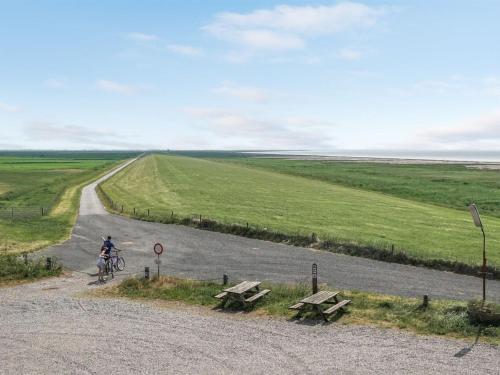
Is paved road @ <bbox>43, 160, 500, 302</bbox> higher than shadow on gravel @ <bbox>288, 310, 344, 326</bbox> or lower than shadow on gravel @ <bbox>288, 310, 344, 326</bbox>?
lower

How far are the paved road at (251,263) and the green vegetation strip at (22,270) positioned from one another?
6.09 feet

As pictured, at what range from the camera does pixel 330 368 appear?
14578mm

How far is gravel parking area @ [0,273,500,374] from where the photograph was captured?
14.8 meters

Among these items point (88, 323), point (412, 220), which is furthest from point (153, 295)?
point (412, 220)

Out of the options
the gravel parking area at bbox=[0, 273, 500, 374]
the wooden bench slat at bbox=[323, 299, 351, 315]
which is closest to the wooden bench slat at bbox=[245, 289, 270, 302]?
the gravel parking area at bbox=[0, 273, 500, 374]

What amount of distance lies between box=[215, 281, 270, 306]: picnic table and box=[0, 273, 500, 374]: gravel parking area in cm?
115

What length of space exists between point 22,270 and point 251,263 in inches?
501

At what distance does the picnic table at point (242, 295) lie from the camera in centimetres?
2081

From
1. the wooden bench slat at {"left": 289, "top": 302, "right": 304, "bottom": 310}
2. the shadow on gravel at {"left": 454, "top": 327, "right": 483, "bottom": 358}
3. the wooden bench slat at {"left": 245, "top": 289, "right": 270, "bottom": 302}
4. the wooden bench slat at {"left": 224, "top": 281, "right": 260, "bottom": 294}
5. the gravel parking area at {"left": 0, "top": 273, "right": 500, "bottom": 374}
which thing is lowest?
the gravel parking area at {"left": 0, "top": 273, "right": 500, "bottom": 374}

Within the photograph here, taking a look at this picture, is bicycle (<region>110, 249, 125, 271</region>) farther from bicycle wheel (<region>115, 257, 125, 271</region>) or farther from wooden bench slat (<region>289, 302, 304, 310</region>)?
wooden bench slat (<region>289, 302, 304, 310</region>)

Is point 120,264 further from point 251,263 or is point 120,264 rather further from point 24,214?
point 24,214

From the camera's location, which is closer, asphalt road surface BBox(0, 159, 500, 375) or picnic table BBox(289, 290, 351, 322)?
asphalt road surface BBox(0, 159, 500, 375)

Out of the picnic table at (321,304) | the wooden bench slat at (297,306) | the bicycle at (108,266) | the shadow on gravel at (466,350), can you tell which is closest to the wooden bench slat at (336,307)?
the picnic table at (321,304)

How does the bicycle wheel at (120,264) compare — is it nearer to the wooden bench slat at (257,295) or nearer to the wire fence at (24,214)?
the wooden bench slat at (257,295)
